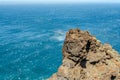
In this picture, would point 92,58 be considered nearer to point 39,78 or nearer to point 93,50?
point 93,50

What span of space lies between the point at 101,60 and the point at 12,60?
6065cm

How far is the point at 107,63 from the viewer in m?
28.7

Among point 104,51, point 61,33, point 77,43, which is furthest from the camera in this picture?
point 61,33

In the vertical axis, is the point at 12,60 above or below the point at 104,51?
below

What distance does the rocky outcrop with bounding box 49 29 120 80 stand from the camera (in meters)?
27.6

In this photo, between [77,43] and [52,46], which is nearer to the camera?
[77,43]

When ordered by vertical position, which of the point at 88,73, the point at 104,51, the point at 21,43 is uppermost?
the point at 104,51

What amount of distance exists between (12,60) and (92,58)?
60.6 metres

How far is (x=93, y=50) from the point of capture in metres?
28.9

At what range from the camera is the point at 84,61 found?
2861 cm

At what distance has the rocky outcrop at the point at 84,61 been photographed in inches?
1088

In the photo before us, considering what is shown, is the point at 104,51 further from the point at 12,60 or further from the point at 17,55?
the point at 17,55

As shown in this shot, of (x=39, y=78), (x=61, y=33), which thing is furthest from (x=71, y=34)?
(x=61, y=33)

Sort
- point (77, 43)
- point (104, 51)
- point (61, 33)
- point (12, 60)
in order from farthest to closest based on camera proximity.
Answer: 1. point (61, 33)
2. point (12, 60)
3. point (104, 51)
4. point (77, 43)
